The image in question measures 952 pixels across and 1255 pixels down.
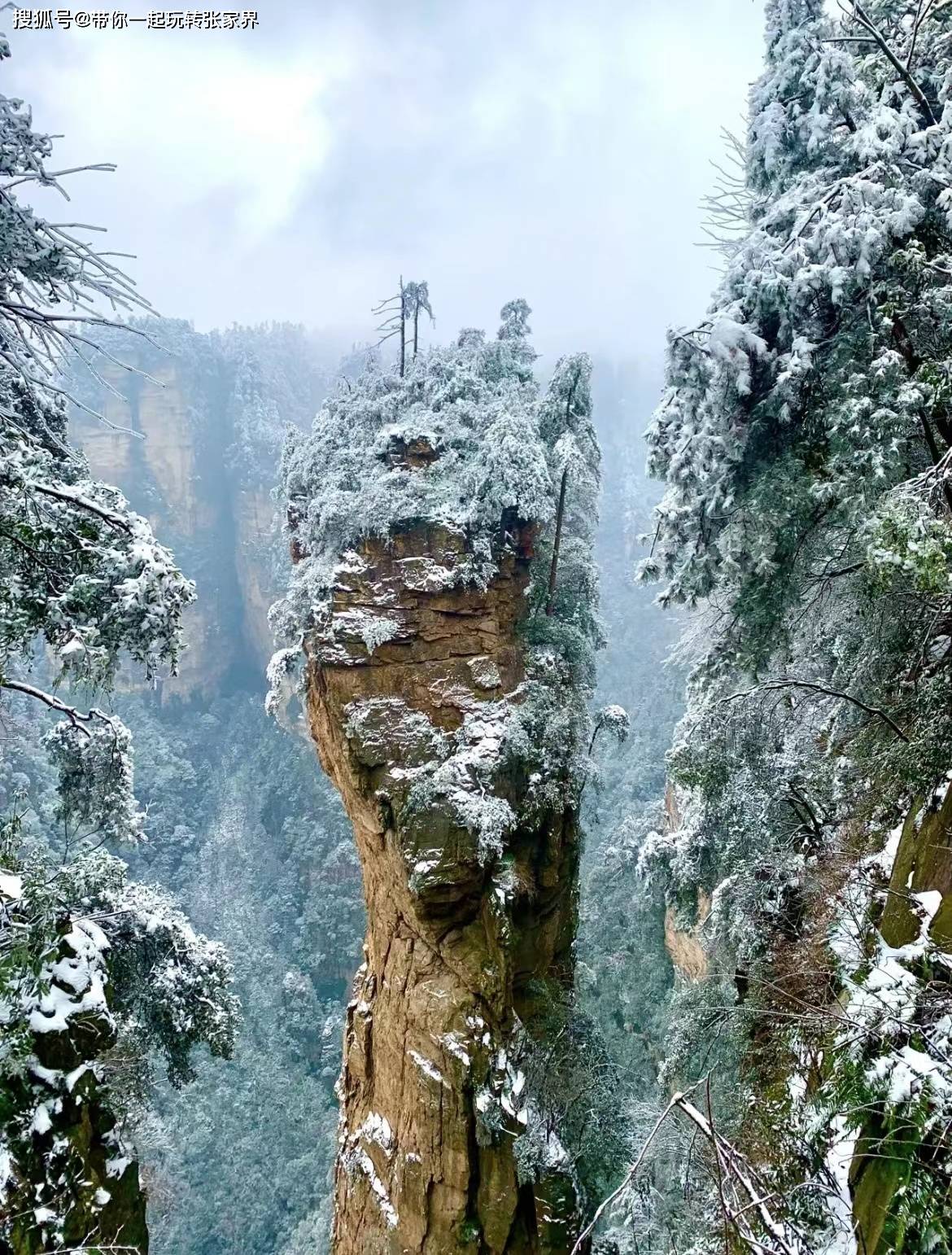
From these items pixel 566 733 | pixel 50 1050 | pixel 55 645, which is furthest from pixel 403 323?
pixel 50 1050

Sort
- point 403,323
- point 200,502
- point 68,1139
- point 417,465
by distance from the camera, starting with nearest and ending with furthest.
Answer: point 68,1139 < point 417,465 < point 403,323 < point 200,502

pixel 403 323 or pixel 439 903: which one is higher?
pixel 403 323

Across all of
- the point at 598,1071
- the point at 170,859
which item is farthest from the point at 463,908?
the point at 170,859

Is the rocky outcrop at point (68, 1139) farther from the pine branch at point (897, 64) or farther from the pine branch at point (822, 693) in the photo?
the pine branch at point (897, 64)

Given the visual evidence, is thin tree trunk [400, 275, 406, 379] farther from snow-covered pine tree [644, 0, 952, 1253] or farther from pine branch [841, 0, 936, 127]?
pine branch [841, 0, 936, 127]

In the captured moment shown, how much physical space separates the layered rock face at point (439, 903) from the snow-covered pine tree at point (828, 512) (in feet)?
10.1

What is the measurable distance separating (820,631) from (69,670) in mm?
6170

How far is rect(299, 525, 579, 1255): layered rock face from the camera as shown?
905 cm

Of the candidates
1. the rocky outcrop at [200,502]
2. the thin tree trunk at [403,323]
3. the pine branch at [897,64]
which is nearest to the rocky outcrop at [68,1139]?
the pine branch at [897,64]

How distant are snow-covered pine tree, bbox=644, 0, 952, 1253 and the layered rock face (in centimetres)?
308

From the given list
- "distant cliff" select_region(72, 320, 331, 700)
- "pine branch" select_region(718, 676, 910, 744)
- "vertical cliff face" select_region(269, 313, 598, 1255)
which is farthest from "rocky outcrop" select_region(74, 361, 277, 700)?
"pine branch" select_region(718, 676, 910, 744)

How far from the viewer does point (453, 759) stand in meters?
9.76

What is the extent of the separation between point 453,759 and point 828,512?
5.47 metres

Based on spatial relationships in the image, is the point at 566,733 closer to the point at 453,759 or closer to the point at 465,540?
the point at 453,759
